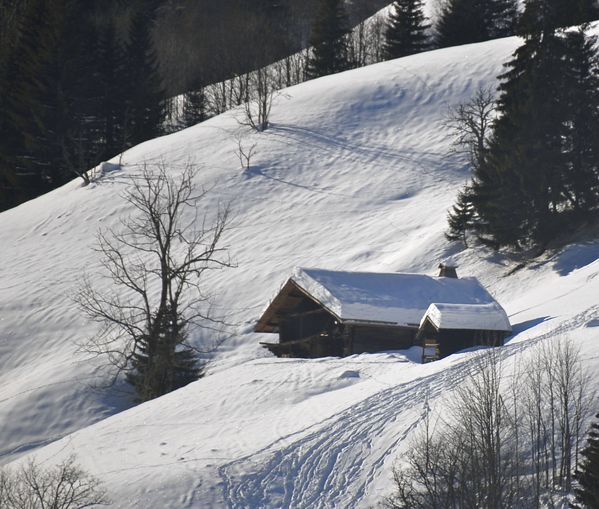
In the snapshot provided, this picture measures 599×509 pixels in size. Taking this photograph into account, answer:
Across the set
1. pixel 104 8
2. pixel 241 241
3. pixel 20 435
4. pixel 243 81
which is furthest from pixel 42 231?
pixel 104 8

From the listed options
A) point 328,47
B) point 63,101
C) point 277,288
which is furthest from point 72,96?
point 277,288

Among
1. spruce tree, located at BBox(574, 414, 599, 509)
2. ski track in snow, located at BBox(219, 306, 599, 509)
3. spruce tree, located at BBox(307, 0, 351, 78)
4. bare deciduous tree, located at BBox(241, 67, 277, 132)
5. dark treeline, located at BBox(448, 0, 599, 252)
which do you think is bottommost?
ski track in snow, located at BBox(219, 306, 599, 509)

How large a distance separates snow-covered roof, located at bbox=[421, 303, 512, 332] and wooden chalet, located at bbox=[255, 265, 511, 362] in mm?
25

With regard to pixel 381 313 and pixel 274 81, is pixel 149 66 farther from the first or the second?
pixel 381 313

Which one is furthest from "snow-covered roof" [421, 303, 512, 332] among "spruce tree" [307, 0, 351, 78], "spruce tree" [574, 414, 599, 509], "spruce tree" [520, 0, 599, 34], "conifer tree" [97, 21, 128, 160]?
"spruce tree" [307, 0, 351, 78]

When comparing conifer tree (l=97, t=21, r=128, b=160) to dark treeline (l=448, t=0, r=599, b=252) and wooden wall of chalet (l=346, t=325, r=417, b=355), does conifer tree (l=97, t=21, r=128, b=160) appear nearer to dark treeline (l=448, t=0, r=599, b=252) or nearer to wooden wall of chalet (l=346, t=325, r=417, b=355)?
dark treeline (l=448, t=0, r=599, b=252)

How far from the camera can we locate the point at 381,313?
1080 inches

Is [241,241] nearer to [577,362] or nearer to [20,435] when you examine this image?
[20,435]

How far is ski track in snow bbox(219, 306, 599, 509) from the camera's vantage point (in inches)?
691

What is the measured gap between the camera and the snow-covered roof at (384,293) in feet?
89.8

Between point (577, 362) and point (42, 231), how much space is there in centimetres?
3173

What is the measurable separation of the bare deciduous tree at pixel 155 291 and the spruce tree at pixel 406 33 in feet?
79.6

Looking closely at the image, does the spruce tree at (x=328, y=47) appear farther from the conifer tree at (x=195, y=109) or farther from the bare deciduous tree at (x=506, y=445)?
the bare deciduous tree at (x=506, y=445)

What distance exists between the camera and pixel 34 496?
1786 cm
